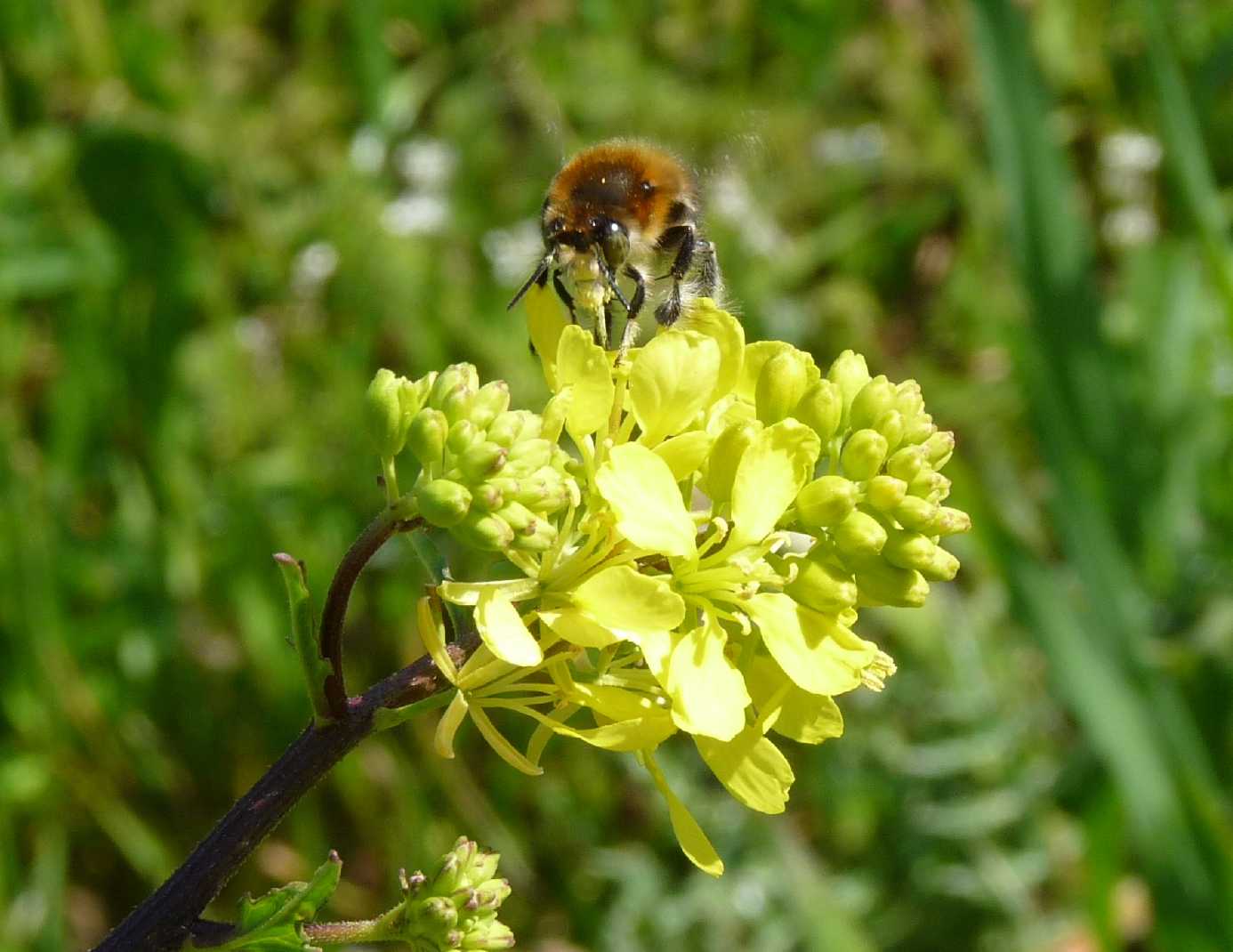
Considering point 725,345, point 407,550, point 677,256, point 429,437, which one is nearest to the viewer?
point 429,437

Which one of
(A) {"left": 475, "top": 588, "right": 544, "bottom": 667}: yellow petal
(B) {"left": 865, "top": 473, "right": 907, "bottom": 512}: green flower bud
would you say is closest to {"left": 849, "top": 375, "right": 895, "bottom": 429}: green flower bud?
(B) {"left": 865, "top": 473, "right": 907, "bottom": 512}: green flower bud

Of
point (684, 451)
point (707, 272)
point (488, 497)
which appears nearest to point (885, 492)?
point (684, 451)

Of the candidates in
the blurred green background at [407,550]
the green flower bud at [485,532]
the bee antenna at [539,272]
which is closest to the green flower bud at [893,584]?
the green flower bud at [485,532]

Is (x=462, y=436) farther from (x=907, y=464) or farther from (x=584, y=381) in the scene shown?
(x=907, y=464)

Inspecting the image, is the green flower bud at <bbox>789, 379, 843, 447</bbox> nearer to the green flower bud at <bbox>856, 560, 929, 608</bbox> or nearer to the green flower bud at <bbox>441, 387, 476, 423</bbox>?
the green flower bud at <bbox>856, 560, 929, 608</bbox>

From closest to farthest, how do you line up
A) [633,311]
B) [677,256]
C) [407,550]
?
[633,311], [677,256], [407,550]

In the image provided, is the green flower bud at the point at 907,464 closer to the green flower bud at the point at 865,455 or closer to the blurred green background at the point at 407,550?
the green flower bud at the point at 865,455
